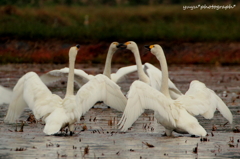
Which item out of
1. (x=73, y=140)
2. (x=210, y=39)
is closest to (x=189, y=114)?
(x=73, y=140)

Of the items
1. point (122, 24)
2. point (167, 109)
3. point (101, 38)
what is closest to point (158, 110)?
point (167, 109)

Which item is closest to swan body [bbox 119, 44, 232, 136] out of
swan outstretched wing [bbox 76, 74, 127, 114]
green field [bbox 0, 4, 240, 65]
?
swan outstretched wing [bbox 76, 74, 127, 114]

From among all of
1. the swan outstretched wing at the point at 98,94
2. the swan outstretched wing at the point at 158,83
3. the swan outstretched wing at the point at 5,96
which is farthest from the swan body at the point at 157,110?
the swan outstretched wing at the point at 158,83

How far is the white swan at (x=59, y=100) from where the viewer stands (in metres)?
9.75

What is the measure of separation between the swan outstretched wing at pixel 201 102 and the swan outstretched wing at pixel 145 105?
1.38ft

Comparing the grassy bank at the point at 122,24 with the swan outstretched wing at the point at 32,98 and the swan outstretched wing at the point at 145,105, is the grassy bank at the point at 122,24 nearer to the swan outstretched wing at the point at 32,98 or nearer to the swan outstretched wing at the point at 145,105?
the swan outstretched wing at the point at 32,98

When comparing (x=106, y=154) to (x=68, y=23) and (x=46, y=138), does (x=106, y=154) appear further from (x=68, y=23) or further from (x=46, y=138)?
(x=68, y=23)

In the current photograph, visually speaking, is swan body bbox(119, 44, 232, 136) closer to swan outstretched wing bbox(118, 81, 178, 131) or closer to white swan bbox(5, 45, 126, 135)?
swan outstretched wing bbox(118, 81, 178, 131)

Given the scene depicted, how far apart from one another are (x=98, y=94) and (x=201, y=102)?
1.83m

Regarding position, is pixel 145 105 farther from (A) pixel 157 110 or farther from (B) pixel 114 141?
(B) pixel 114 141

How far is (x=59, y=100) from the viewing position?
1014cm

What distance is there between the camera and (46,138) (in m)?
9.48

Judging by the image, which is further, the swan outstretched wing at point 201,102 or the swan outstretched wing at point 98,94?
the swan outstretched wing at point 98,94

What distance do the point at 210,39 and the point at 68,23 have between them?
9917 mm
